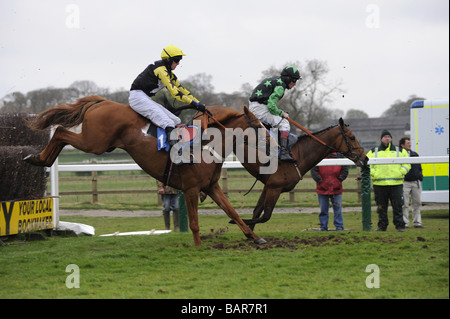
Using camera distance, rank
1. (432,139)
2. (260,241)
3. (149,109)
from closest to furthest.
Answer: (149,109)
(260,241)
(432,139)

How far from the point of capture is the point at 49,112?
25.2 feet

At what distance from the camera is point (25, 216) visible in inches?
340

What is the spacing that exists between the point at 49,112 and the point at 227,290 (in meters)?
4.01

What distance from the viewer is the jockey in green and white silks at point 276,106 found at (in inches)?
318

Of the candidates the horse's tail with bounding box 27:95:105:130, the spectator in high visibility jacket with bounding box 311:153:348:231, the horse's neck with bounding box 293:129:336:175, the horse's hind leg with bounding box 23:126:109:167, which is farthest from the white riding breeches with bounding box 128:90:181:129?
the spectator in high visibility jacket with bounding box 311:153:348:231

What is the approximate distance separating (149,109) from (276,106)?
1.92 metres

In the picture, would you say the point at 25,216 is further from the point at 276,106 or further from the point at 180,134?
the point at 276,106

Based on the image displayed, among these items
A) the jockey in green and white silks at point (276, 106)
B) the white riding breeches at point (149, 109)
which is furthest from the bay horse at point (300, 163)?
the white riding breeches at point (149, 109)

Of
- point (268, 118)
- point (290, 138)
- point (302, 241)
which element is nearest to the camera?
point (302, 241)

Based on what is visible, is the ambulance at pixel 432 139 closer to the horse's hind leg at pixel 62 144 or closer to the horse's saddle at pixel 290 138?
the horse's saddle at pixel 290 138

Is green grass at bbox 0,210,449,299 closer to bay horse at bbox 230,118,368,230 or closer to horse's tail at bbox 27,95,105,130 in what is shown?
bay horse at bbox 230,118,368,230

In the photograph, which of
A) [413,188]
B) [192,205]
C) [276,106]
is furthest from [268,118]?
[413,188]

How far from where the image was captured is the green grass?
5109 millimetres

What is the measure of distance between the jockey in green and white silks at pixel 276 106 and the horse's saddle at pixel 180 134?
1337 millimetres
